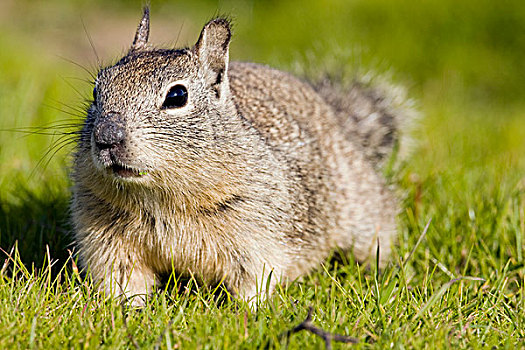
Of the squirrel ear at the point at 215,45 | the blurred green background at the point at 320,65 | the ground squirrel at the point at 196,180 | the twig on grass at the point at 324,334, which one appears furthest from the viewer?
the blurred green background at the point at 320,65

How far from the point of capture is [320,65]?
639 centimetres

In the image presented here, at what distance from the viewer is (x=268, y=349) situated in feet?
9.33

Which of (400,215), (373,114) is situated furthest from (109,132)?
(373,114)

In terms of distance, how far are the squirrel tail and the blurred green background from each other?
29 centimetres

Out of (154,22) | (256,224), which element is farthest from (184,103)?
(154,22)

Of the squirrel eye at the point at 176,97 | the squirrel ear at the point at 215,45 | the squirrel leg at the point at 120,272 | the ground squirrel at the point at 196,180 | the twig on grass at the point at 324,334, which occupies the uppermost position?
the squirrel ear at the point at 215,45

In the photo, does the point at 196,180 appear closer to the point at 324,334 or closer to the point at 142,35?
the point at 324,334

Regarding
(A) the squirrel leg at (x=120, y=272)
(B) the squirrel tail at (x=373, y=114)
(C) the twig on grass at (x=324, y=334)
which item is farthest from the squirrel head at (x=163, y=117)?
(B) the squirrel tail at (x=373, y=114)

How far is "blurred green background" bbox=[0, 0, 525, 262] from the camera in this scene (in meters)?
5.14

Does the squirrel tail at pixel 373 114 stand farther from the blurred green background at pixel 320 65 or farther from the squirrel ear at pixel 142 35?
the squirrel ear at pixel 142 35

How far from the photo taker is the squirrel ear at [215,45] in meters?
3.48

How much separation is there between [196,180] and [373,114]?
8.04ft

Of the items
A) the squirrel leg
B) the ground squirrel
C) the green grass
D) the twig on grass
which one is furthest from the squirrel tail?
the twig on grass

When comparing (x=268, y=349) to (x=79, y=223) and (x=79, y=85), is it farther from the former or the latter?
(x=79, y=85)
